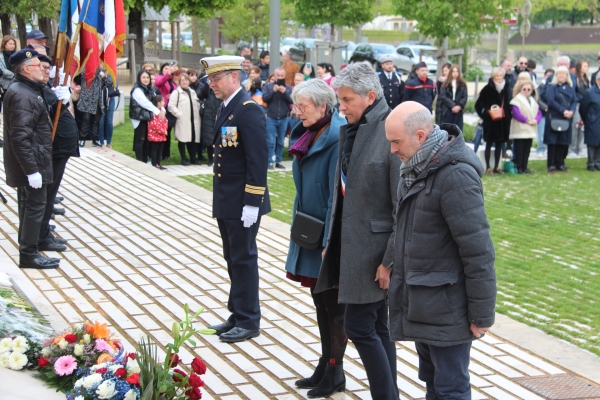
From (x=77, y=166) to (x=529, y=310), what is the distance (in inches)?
353

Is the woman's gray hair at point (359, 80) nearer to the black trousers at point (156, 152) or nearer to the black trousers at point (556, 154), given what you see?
the black trousers at point (156, 152)

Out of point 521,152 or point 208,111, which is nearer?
point 208,111

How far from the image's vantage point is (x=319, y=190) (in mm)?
4902

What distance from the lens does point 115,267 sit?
307 inches

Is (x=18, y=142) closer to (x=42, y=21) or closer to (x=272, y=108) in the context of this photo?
(x=272, y=108)

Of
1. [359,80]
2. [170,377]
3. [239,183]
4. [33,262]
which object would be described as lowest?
[33,262]

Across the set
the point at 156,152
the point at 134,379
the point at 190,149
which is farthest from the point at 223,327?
the point at 190,149

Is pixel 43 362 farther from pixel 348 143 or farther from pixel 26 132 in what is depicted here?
pixel 26 132

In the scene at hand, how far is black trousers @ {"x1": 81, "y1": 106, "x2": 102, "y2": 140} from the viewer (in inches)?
595

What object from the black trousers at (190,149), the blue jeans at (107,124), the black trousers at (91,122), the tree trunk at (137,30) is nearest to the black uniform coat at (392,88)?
the black trousers at (190,149)

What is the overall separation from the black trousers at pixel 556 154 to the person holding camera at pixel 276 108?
16.8ft

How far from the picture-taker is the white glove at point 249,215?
5.73 meters

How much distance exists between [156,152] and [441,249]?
11.1 metres

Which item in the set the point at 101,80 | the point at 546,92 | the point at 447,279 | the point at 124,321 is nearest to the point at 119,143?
the point at 101,80
